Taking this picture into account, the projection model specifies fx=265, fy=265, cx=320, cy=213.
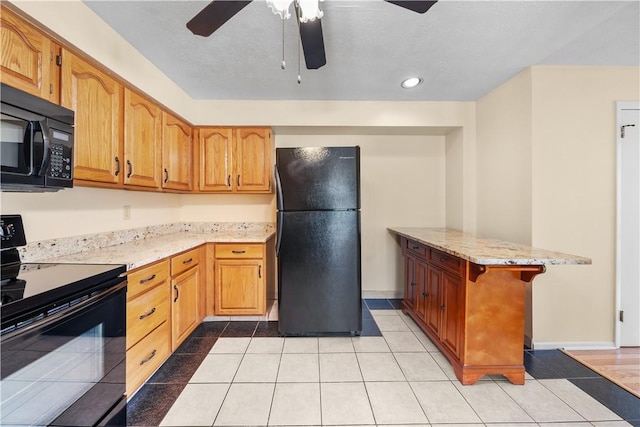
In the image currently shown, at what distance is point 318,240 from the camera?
2361mm

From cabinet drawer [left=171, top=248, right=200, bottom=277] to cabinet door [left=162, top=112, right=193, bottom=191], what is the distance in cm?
66

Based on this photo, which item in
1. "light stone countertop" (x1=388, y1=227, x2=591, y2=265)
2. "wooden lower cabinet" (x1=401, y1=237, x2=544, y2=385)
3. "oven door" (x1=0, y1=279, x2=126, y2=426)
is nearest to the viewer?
"oven door" (x1=0, y1=279, x2=126, y2=426)

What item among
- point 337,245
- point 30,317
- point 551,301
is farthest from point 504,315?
point 30,317

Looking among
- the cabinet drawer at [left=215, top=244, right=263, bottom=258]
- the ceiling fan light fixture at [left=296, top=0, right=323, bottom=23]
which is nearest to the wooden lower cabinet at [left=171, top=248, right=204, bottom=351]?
the cabinet drawer at [left=215, top=244, right=263, bottom=258]

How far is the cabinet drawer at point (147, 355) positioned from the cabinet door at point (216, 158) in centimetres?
148

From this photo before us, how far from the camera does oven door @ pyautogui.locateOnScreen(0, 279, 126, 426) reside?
2.85 feet

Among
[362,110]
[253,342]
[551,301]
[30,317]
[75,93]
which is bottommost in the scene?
[253,342]

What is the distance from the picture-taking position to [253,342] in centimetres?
230

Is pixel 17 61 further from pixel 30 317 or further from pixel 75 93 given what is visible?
pixel 30 317

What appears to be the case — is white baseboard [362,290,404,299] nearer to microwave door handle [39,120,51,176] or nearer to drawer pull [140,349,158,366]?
drawer pull [140,349,158,366]

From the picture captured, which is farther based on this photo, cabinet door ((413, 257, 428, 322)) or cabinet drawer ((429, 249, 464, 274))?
cabinet door ((413, 257, 428, 322))

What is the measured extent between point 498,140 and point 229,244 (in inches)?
110

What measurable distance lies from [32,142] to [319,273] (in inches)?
75.9

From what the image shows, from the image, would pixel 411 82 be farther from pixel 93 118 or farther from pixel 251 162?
pixel 93 118
